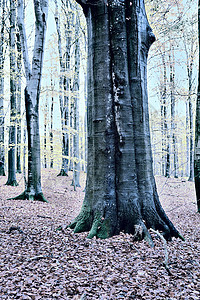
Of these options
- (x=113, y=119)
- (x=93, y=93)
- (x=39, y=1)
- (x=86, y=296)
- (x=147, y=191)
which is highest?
(x=39, y=1)

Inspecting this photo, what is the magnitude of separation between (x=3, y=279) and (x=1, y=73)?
1228cm

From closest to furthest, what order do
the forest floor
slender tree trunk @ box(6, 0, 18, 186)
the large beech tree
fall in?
1. the forest floor
2. the large beech tree
3. slender tree trunk @ box(6, 0, 18, 186)

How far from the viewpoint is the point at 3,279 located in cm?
257

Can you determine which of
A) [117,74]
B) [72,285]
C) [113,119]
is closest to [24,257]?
[72,285]

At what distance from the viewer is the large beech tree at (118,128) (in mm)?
3803

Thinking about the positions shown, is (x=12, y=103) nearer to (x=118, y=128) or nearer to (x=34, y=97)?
(x=34, y=97)

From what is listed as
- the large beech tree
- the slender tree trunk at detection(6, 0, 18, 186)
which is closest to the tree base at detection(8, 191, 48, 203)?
the slender tree trunk at detection(6, 0, 18, 186)

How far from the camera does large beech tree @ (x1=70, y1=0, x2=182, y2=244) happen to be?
3803 mm

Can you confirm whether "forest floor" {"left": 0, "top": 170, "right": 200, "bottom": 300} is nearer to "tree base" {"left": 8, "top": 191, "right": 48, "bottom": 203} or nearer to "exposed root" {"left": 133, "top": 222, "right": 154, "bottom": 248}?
"exposed root" {"left": 133, "top": 222, "right": 154, "bottom": 248}

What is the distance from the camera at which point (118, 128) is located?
3.87 meters

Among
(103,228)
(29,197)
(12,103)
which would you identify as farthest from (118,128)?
(12,103)

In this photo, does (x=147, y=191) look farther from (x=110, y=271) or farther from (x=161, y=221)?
(x=110, y=271)

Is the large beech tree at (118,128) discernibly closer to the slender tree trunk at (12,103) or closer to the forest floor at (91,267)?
the forest floor at (91,267)

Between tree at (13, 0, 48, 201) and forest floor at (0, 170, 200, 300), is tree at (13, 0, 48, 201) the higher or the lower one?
the higher one
